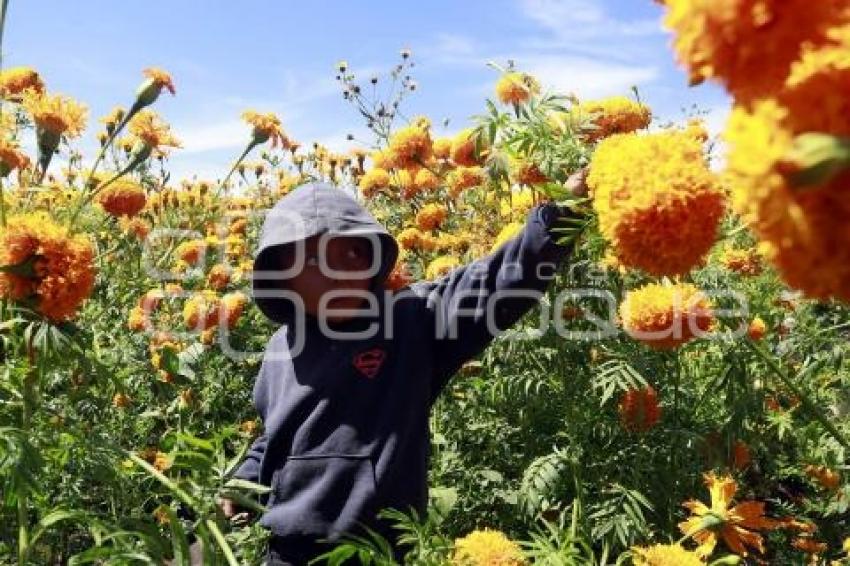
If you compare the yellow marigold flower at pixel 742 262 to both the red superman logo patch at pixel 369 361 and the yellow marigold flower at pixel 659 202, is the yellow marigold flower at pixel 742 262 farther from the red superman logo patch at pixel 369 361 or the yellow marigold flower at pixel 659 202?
the yellow marigold flower at pixel 659 202

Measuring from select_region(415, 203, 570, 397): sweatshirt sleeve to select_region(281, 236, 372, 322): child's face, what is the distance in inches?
8.3

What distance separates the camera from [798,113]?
0.55 metres

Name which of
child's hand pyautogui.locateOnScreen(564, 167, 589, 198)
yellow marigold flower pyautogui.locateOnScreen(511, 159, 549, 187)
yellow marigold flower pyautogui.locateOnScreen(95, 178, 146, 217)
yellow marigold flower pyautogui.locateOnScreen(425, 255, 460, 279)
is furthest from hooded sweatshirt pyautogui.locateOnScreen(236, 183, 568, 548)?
yellow marigold flower pyautogui.locateOnScreen(95, 178, 146, 217)

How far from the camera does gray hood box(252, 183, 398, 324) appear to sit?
2.54m

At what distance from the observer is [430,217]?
16.1ft

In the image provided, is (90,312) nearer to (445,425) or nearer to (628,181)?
(445,425)

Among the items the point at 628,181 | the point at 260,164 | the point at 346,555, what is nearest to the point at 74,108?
the point at 346,555

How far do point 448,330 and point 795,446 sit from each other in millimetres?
1878

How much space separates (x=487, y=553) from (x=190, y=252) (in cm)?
381

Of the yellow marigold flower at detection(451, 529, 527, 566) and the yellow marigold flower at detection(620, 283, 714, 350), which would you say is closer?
the yellow marigold flower at detection(451, 529, 527, 566)

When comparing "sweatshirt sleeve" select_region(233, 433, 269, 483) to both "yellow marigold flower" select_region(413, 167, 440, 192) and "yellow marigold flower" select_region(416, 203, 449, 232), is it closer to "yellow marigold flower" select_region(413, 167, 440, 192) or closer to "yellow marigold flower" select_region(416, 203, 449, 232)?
"yellow marigold flower" select_region(416, 203, 449, 232)

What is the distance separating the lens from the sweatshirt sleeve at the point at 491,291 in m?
2.07

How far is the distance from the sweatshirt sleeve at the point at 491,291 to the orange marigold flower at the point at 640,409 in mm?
592

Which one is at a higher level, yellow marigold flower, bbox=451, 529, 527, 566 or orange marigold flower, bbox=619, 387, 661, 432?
orange marigold flower, bbox=619, 387, 661, 432
